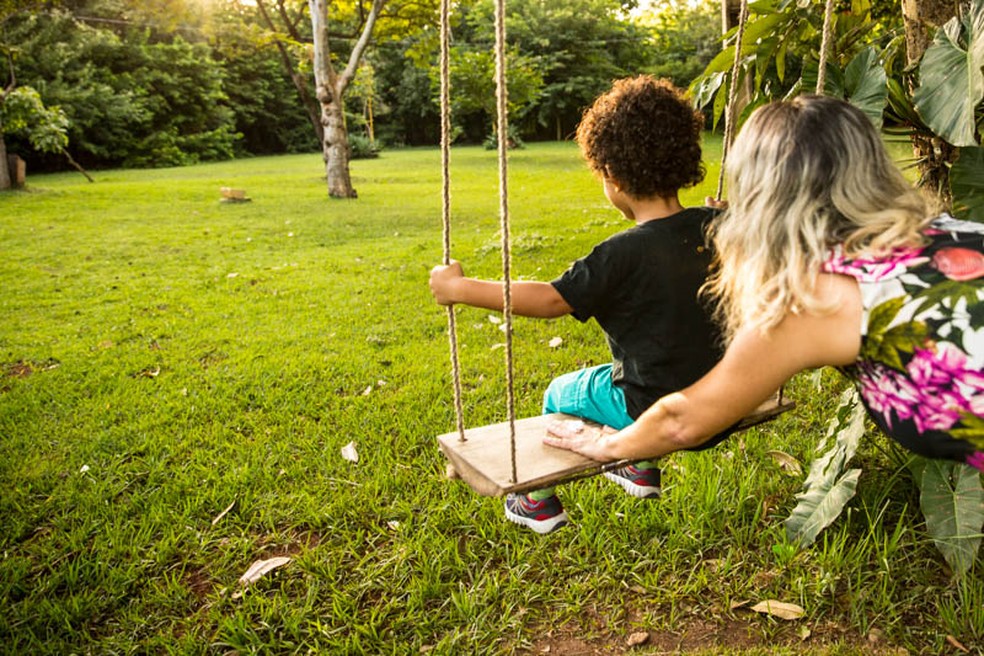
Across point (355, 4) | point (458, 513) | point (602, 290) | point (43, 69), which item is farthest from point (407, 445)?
point (43, 69)

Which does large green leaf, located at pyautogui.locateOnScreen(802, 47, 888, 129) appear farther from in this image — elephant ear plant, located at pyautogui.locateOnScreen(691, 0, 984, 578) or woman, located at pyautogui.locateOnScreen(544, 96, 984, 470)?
woman, located at pyautogui.locateOnScreen(544, 96, 984, 470)

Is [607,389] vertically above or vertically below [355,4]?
below

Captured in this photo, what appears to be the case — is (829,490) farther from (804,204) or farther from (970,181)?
(804,204)

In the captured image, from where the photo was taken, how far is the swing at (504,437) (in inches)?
63.9

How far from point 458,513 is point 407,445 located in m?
0.64

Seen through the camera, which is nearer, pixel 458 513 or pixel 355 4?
pixel 458 513

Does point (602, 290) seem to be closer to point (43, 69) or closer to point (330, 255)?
point (330, 255)

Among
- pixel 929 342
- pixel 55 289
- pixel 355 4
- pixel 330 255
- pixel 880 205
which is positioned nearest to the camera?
pixel 929 342

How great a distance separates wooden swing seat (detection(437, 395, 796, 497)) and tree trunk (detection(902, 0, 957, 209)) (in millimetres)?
1097

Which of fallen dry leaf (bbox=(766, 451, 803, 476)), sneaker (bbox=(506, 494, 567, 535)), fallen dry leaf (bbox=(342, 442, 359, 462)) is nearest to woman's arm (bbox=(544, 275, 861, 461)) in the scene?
sneaker (bbox=(506, 494, 567, 535))

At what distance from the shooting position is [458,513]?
2633 mm

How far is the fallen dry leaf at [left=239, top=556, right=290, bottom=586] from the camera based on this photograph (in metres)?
2.37

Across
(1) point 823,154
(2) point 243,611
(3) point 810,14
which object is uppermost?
(3) point 810,14

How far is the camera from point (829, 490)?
2361 mm
